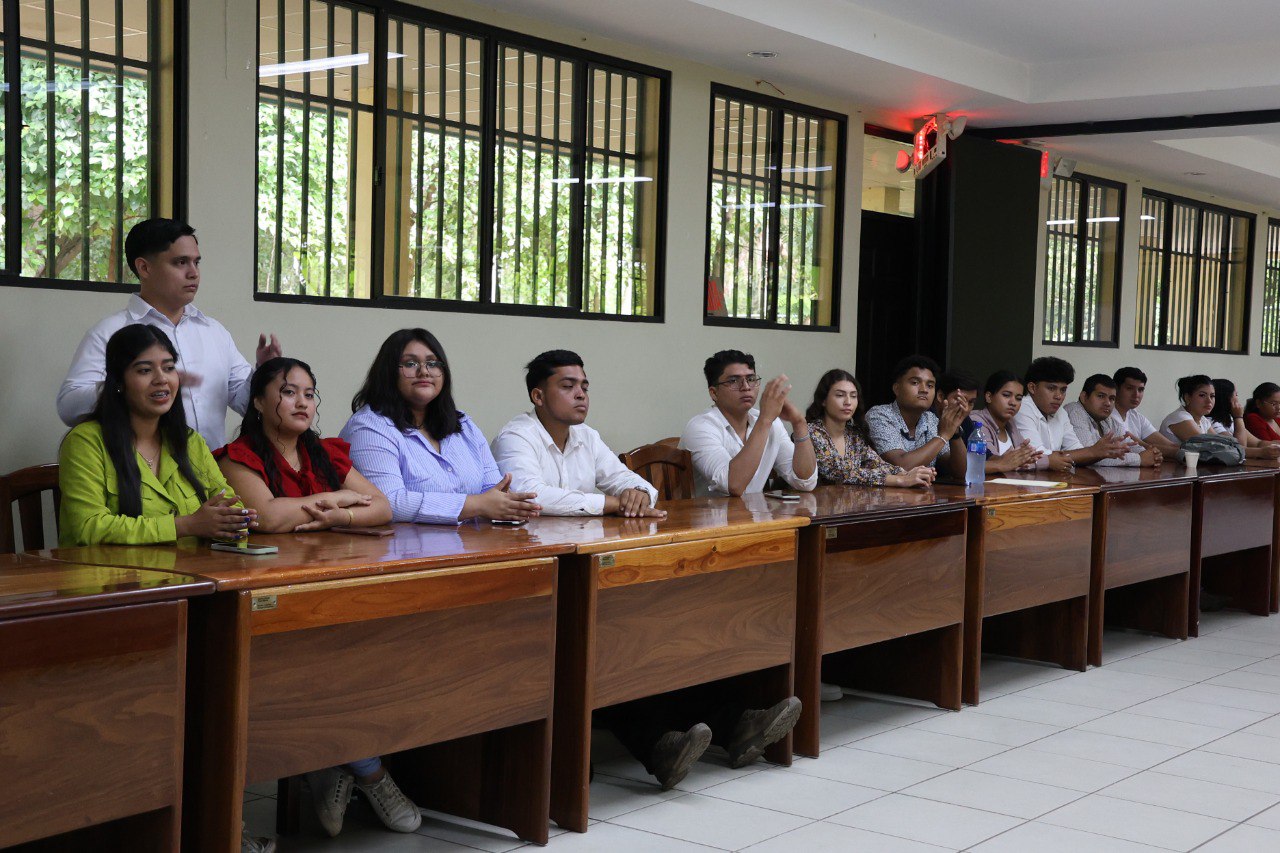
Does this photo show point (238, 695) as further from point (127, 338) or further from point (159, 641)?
point (127, 338)

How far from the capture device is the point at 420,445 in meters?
3.55

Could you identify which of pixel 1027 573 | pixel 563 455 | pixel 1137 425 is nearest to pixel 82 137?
pixel 563 455

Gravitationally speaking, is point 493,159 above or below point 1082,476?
above

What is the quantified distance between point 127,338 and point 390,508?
2.43 feet

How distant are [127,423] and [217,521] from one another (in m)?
0.34

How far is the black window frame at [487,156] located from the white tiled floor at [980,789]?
1.93 meters

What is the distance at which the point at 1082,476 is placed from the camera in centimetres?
568

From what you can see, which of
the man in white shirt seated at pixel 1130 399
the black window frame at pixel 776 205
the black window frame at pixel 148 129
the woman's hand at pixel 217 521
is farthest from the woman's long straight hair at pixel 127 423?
the man in white shirt seated at pixel 1130 399

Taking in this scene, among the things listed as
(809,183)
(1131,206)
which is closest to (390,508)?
(809,183)

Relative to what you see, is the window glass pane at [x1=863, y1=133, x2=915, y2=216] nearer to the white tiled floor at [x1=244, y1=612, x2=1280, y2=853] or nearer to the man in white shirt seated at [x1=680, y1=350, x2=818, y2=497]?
the man in white shirt seated at [x1=680, y1=350, x2=818, y2=497]

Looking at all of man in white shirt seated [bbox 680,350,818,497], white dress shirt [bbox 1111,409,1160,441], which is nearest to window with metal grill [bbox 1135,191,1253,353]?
white dress shirt [bbox 1111,409,1160,441]

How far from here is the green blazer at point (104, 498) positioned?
2.72 meters

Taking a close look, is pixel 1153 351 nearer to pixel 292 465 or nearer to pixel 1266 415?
pixel 1266 415

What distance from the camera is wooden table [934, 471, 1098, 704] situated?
4.59 metres
